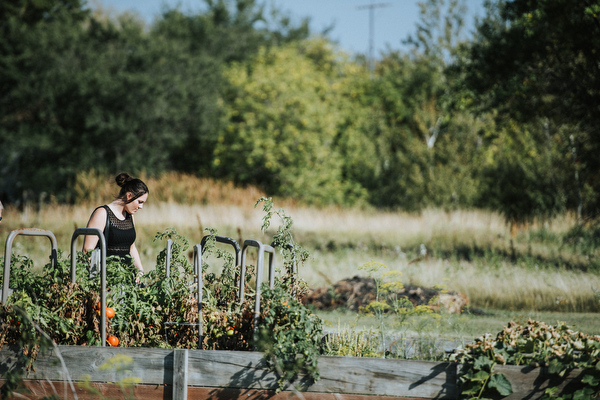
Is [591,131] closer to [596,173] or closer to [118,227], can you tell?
[596,173]

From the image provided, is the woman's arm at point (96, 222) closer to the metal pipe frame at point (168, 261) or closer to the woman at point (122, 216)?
the woman at point (122, 216)

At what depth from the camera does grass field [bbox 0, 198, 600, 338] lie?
7.43 m

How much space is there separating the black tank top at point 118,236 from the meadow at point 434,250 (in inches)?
33.1

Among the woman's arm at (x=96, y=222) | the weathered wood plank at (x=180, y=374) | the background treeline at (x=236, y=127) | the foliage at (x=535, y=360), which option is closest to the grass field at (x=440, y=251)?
the foliage at (x=535, y=360)

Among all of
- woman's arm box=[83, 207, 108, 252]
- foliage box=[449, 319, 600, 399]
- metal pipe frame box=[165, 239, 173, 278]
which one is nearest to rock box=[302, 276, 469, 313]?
woman's arm box=[83, 207, 108, 252]

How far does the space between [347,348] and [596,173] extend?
28.6ft

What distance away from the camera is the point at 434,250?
424 inches

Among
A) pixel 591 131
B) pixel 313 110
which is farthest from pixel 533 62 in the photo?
pixel 313 110

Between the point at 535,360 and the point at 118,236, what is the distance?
3.41 metres

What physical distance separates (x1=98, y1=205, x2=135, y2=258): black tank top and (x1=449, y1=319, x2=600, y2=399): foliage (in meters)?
2.98

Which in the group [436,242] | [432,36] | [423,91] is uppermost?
[432,36]

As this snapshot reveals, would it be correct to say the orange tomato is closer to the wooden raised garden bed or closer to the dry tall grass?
the wooden raised garden bed

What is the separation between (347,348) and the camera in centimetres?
400

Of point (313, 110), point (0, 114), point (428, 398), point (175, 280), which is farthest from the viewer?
point (313, 110)
